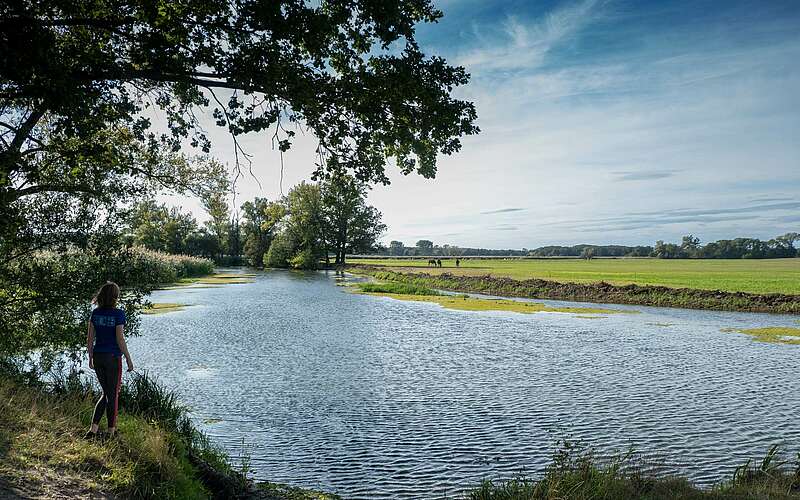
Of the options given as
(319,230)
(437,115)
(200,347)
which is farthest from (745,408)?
(319,230)

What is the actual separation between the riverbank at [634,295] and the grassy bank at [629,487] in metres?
33.3

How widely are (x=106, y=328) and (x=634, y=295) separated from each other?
Answer: 140ft

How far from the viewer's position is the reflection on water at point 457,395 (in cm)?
1042

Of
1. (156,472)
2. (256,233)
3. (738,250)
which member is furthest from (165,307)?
(738,250)

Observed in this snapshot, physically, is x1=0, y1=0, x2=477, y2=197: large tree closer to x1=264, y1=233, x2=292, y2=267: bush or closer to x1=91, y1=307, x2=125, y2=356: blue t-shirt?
x1=91, y1=307, x2=125, y2=356: blue t-shirt

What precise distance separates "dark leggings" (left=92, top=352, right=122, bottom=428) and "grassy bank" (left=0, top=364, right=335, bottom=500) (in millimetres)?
375

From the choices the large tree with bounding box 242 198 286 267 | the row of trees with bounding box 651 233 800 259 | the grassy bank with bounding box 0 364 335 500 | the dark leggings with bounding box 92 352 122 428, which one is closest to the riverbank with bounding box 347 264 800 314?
the grassy bank with bounding box 0 364 335 500

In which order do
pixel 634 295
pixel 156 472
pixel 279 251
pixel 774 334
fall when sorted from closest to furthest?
pixel 156 472
pixel 774 334
pixel 634 295
pixel 279 251

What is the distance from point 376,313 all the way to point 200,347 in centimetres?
1532

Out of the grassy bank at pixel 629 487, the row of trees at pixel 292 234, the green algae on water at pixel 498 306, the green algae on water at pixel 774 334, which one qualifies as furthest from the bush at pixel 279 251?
the grassy bank at pixel 629 487

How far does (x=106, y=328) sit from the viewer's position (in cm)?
811

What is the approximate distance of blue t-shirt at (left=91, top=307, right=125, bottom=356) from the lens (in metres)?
8.10

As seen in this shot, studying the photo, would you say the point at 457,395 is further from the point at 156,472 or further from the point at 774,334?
the point at 774,334

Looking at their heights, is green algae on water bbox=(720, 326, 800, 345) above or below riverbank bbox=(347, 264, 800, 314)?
below
